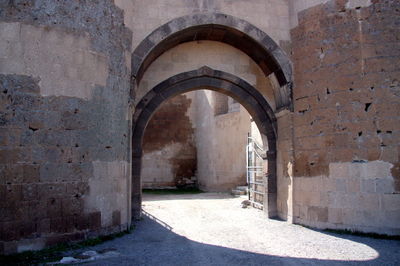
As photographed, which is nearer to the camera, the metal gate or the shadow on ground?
the shadow on ground

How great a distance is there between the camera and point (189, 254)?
4.61m

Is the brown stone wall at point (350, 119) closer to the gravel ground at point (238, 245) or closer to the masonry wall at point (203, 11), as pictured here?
the gravel ground at point (238, 245)

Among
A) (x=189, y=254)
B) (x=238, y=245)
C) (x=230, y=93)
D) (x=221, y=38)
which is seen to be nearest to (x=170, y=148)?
(x=230, y=93)

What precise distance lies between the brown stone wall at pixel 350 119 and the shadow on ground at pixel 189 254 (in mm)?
625

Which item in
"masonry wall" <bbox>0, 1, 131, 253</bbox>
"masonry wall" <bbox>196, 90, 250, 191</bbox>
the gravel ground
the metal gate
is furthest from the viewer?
"masonry wall" <bbox>196, 90, 250, 191</bbox>

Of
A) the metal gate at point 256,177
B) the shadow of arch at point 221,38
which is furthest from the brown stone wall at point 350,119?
the metal gate at point 256,177

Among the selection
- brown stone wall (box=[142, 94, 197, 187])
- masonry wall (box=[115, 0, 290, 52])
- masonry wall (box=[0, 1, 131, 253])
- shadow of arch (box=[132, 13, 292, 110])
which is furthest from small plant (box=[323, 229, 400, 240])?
brown stone wall (box=[142, 94, 197, 187])

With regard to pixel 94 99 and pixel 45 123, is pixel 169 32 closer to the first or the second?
pixel 94 99

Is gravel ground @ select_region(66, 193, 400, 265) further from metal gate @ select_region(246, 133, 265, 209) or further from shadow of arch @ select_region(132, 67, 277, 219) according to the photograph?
metal gate @ select_region(246, 133, 265, 209)

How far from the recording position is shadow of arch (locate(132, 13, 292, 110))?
6535 mm

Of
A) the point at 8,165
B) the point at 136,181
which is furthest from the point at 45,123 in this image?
the point at 136,181

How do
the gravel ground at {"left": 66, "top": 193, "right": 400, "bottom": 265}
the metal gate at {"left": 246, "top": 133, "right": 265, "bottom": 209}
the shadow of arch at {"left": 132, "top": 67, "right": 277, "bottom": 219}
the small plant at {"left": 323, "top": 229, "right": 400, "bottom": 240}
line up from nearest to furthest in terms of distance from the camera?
the gravel ground at {"left": 66, "top": 193, "right": 400, "bottom": 265} < the small plant at {"left": 323, "top": 229, "right": 400, "bottom": 240} < the shadow of arch at {"left": 132, "top": 67, "right": 277, "bottom": 219} < the metal gate at {"left": 246, "top": 133, "right": 265, "bottom": 209}

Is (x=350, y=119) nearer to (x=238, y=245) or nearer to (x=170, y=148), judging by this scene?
(x=238, y=245)

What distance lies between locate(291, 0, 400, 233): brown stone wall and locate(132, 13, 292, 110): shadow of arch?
0.47 m
